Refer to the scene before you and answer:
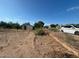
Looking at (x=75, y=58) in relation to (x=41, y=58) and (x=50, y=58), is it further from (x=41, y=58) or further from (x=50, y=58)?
(x=41, y=58)

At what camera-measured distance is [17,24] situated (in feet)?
160

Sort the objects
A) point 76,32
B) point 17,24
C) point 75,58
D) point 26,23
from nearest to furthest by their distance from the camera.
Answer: point 75,58 → point 76,32 → point 17,24 → point 26,23

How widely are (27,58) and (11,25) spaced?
42.9m

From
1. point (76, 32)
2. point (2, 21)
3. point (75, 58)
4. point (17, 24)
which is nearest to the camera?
point (75, 58)

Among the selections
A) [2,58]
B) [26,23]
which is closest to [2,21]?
[26,23]

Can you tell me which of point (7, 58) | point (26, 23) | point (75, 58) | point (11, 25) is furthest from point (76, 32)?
point (26, 23)

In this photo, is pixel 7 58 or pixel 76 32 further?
pixel 76 32

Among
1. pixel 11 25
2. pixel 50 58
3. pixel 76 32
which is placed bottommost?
pixel 50 58

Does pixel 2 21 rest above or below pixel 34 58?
above

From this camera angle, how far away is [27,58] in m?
4.96

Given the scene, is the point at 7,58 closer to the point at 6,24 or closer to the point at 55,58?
the point at 55,58

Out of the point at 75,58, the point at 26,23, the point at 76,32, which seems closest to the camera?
the point at 75,58

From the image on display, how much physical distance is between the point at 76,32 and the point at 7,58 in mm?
14302

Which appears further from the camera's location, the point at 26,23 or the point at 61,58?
the point at 26,23
